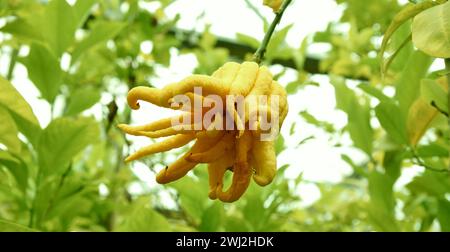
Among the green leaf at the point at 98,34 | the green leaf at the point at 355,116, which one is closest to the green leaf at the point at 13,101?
the green leaf at the point at 98,34

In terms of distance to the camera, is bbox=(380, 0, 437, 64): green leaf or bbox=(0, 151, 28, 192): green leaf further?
bbox=(0, 151, 28, 192): green leaf

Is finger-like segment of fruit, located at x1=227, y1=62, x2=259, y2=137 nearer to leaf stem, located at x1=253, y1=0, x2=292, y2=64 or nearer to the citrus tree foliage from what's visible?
leaf stem, located at x1=253, y1=0, x2=292, y2=64

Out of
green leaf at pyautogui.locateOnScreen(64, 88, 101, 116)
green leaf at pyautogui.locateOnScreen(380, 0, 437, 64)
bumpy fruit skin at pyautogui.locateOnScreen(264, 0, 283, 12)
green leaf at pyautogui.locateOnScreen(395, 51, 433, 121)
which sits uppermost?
green leaf at pyautogui.locateOnScreen(64, 88, 101, 116)

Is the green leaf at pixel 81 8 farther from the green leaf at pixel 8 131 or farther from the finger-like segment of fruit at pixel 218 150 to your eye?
the finger-like segment of fruit at pixel 218 150

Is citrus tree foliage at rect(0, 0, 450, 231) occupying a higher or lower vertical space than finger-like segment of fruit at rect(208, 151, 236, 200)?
higher

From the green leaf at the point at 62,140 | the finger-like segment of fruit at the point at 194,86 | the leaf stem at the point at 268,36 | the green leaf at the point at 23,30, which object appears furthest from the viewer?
the green leaf at the point at 23,30

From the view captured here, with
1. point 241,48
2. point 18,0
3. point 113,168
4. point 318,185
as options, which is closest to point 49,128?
point 18,0

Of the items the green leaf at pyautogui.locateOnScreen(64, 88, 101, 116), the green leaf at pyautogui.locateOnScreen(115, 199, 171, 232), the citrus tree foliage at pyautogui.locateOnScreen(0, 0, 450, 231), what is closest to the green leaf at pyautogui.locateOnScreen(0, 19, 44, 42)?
the citrus tree foliage at pyautogui.locateOnScreen(0, 0, 450, 231)
